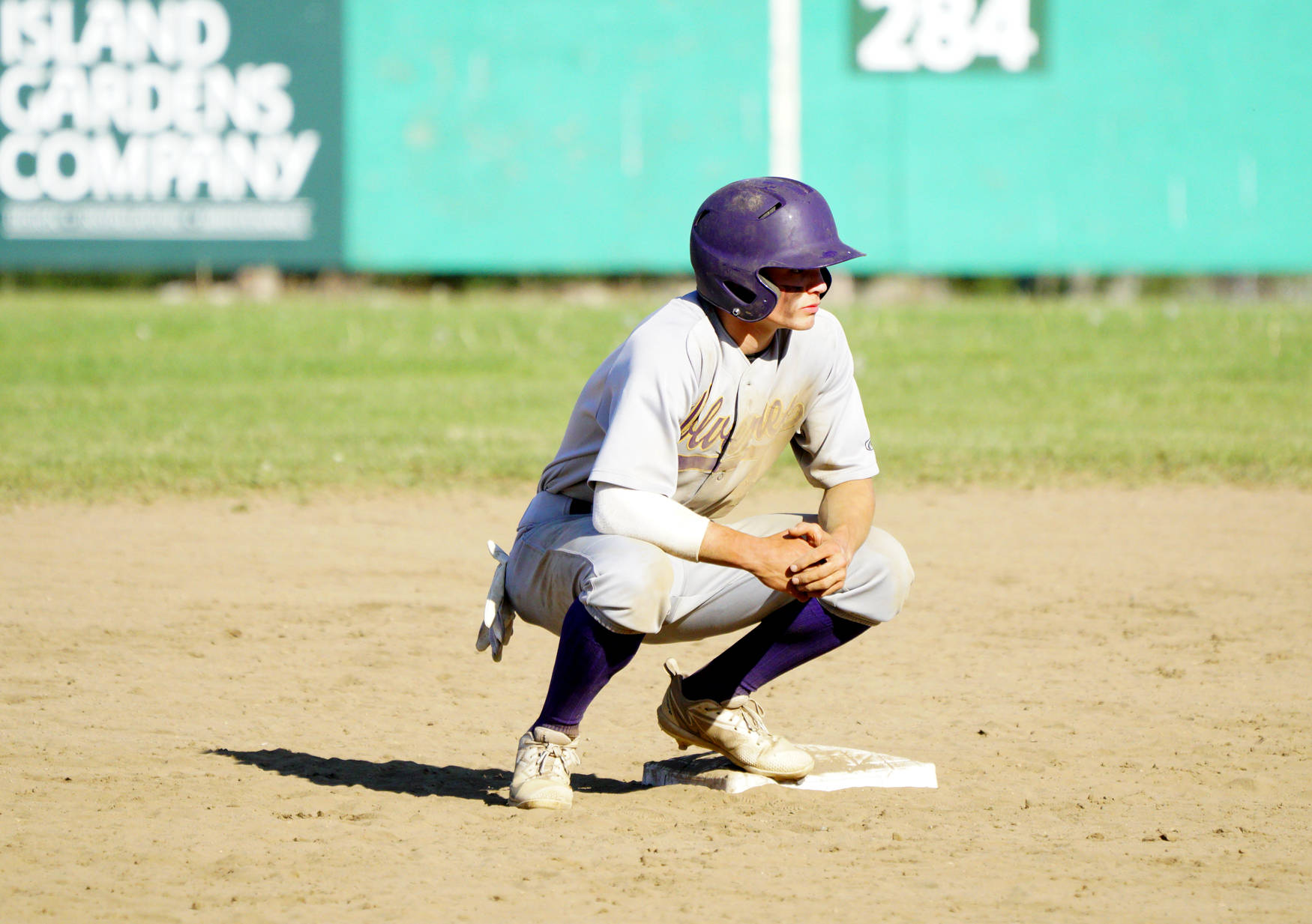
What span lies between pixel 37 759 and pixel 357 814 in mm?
1008

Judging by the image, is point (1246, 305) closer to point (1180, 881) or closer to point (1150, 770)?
point (1150, 770)

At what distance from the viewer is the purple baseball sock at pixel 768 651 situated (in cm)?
397

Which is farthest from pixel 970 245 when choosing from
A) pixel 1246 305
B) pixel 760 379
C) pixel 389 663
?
pixel 760 379

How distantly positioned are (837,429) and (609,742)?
3.90 ft

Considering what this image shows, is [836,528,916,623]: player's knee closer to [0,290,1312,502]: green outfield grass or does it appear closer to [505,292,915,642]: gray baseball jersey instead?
[505,292,915,642]: gray baseball jersey

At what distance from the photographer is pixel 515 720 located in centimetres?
471

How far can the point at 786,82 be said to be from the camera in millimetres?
13773

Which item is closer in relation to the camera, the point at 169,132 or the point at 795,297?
the point at 795,297

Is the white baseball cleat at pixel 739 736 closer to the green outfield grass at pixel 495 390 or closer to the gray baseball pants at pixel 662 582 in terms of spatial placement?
the gray baseball pants at pixel 662 582

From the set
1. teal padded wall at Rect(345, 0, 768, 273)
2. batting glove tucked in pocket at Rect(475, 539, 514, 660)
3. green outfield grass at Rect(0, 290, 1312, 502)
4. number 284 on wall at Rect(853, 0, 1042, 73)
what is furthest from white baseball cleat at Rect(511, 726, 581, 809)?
number 284 on wall at Rect(853, 0, 1042, 73)

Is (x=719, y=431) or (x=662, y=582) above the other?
(x=719, y=431)

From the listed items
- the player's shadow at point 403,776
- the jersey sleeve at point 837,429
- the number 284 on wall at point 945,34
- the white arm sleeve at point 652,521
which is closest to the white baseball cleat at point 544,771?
the player's shadow at point 403,776

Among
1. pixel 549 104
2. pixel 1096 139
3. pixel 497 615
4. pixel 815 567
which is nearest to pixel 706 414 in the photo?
pixel 815 567

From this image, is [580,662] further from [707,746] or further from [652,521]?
[707,746]
